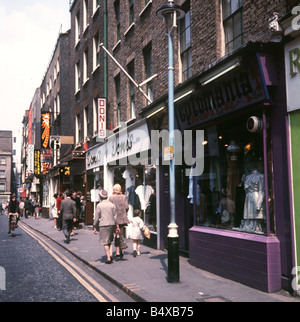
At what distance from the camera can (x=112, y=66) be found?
695 inches

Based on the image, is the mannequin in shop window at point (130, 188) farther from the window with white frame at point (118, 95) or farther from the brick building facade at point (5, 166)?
the brick building facade at point (5, 166)

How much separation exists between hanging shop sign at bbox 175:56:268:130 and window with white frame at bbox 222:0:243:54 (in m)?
1.20

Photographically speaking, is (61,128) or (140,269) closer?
(140,269)

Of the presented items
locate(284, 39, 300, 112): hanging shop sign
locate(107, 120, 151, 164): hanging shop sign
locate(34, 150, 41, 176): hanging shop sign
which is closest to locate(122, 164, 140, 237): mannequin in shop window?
locate(107, 120, 151, 164): hanging shop sign

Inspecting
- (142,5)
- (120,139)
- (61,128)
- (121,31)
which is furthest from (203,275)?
(61,128)

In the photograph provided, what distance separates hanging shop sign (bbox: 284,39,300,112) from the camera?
242 inches

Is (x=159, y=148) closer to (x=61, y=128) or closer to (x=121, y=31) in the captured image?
(x=121, y=31)

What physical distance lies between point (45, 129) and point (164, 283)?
2483cm

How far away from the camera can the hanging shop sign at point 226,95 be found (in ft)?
22.6

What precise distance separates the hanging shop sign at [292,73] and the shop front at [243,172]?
0.19 metres

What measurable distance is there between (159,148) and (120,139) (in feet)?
14.2

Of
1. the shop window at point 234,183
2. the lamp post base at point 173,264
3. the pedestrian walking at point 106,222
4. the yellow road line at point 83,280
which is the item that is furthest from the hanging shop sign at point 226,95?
the yellow road line at point 83,280

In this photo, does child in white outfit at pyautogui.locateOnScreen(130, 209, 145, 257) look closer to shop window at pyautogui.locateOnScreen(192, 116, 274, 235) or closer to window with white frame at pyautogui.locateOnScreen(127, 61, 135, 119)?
shop window at pyautogui.locateOnScreen(192, 116, 274, 235)

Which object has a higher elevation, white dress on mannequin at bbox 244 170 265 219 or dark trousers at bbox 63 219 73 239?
white dress on mannequin at bbox 244 170 265 219
